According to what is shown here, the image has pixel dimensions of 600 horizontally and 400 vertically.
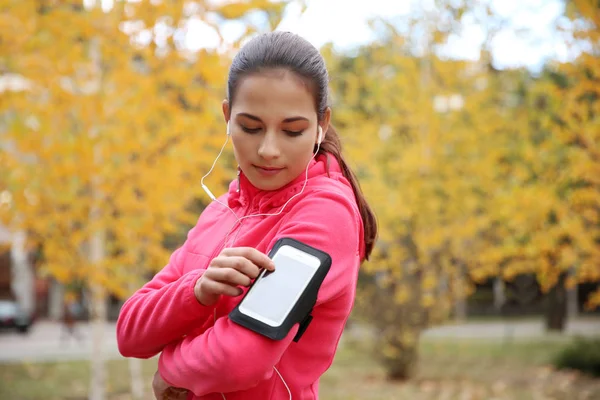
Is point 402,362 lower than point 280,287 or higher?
lower

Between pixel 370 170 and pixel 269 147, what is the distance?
881cm

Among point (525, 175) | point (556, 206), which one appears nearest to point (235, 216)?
point (556, 206)

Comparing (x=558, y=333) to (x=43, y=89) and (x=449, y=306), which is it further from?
(x=43, y=89)

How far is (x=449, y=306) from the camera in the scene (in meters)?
10.5

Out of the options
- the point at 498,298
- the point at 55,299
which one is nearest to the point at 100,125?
the point at 55,299

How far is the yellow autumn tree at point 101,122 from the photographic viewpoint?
5.69 metres

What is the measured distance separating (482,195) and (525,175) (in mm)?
1317

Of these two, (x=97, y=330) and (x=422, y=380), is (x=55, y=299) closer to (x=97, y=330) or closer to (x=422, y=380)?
(x=422, y=380)

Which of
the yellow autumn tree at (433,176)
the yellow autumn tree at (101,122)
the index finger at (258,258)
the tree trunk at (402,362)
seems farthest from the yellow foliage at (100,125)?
the tree trunk at (402,362)

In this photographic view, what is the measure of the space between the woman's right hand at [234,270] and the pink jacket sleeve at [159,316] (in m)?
0.09

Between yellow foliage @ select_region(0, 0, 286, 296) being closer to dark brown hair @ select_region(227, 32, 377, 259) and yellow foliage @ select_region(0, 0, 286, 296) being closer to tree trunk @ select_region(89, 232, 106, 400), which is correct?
tree trunk @ select_region(89, 232, 106, 400)

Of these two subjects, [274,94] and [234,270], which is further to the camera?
[274,94]

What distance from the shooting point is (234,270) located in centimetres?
128

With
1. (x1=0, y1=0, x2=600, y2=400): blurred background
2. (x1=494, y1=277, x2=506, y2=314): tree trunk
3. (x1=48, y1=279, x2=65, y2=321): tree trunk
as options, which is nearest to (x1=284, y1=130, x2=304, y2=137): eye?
(x1=0, y1=0, x2=600, y2=400): blurred background
